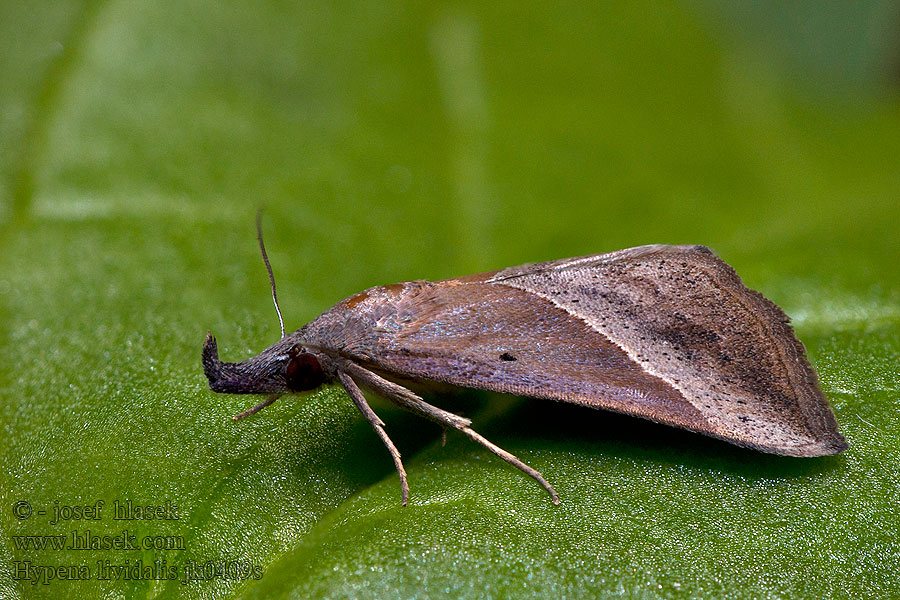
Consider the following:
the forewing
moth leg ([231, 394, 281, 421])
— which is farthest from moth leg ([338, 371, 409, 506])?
the forewing

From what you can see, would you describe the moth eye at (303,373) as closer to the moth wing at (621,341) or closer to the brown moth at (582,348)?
the brown moth at (582,348)

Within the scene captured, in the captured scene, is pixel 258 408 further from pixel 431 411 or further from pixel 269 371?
pixel 431 411

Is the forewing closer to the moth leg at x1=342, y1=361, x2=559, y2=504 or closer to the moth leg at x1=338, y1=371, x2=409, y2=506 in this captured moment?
the moth leg at x1=342, y1=361, x2=559, y2=504

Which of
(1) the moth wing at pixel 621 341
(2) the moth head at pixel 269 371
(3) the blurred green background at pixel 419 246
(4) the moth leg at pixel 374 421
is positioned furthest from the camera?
(2) the moth head at pixel 269 371

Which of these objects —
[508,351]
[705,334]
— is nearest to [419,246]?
[508,351]

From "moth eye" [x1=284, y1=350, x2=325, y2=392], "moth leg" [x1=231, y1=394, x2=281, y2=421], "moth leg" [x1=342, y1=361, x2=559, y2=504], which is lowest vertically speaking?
"moth leg" [x1=342, y1=361, x2=559, y2=504]

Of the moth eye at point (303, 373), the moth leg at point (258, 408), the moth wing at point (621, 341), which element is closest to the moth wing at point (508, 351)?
the moth wing at point (621, 341)

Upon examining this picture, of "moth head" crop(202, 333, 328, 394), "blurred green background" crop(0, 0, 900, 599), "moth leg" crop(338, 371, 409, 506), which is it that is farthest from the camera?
"moth head" crop(202, 333, 328, 394)

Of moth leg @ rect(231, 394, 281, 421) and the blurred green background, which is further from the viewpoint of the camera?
moth leg @ rect(231, 394, 281, 421)

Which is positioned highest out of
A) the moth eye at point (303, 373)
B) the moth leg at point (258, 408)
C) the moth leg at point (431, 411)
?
the moth eye at point (303, 373)
